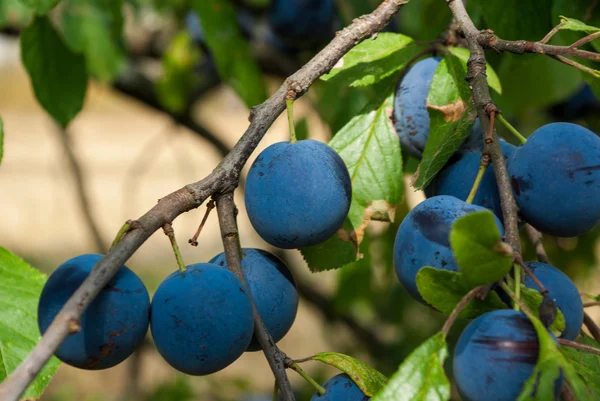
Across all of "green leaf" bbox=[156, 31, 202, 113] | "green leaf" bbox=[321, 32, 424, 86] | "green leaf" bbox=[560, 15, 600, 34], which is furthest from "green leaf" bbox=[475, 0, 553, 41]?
"green leaf" bbox=[156, 31, 202, 113]

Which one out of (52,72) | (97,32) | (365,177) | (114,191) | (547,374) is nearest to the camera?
(547,374)

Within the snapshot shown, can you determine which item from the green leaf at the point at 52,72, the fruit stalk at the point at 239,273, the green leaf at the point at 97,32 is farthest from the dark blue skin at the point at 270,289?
the green leaf at the point at 97,32

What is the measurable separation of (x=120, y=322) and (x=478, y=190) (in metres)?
0.40

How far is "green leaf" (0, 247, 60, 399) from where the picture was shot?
0.86m

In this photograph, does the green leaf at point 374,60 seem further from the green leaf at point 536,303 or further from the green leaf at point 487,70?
the green leaf at point 536,303

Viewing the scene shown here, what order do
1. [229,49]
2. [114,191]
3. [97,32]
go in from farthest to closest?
1. [114,191]
2. [97,32]
3. [229,49]

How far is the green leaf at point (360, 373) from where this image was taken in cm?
76

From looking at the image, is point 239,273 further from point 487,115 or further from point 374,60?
point 374,60

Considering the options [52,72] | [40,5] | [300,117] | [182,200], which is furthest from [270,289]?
[300,117]

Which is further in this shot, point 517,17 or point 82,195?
point 82,195

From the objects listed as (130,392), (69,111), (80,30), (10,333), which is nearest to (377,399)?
(10,333)

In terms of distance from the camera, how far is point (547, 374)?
1.84ft

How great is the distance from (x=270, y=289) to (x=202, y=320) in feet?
0.37

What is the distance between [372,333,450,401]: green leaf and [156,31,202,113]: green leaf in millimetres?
1670
